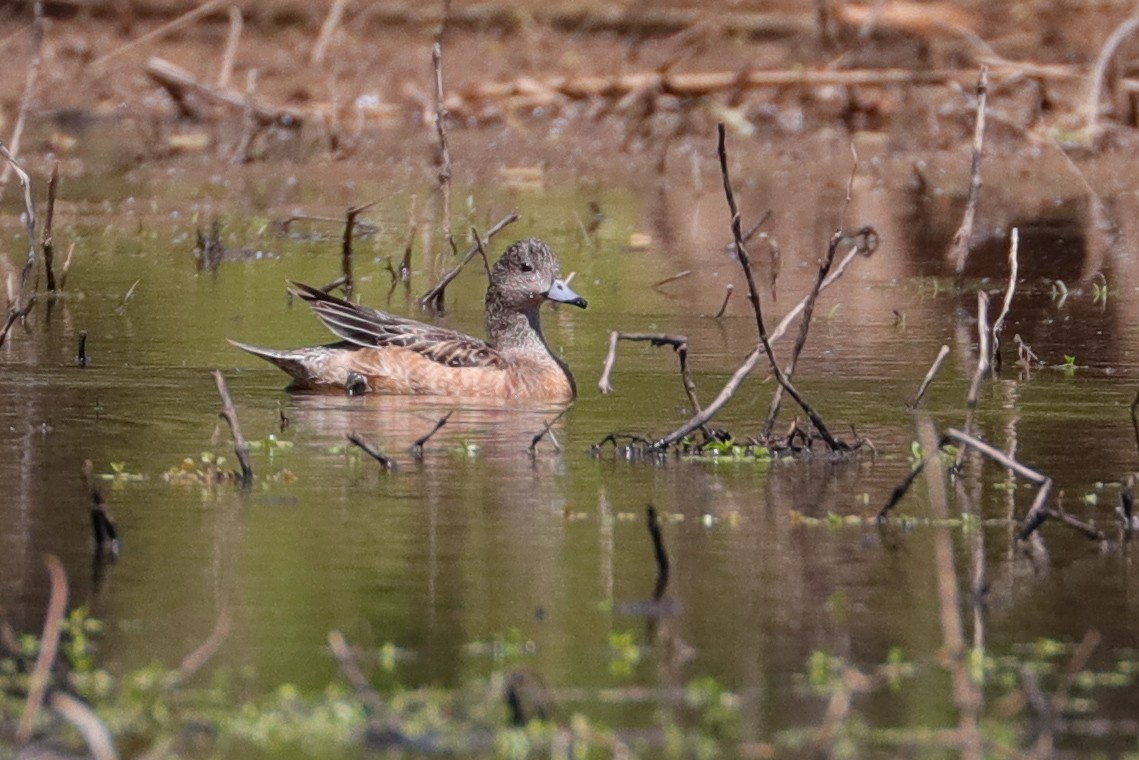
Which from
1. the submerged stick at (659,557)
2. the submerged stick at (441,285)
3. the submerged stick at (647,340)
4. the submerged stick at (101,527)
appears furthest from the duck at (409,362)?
the submerged stick at (659,557)

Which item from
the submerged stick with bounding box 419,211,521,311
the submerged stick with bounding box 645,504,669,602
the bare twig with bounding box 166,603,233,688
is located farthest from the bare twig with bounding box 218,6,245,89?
the bare twig with bounding box 166,603,233,688

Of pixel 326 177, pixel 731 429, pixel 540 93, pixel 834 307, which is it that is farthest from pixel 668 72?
pixel 731 429

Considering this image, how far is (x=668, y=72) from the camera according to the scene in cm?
2297

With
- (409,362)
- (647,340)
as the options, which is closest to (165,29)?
(409,362)

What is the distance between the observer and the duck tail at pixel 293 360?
11055 mm

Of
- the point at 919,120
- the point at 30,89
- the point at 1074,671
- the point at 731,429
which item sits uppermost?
the point at 919,120

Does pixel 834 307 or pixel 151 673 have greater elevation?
pixel 834 307

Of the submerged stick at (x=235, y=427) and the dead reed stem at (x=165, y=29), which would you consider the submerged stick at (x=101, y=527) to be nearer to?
the submerged stick at (x=235, y=427)

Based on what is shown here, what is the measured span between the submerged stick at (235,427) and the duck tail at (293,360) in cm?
264

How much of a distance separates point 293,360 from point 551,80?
12.9 meters

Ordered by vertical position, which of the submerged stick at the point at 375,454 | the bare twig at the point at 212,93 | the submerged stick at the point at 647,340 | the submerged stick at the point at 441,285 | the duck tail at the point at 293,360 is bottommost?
the submerged stick at the point at 375,454

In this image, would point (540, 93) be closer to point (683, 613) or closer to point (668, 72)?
point (668, 72)

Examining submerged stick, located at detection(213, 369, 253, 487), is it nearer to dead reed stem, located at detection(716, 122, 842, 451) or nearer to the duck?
dead reed stem, located at detection(716, 122, 842, 451)

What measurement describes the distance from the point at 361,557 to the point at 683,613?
112cm
